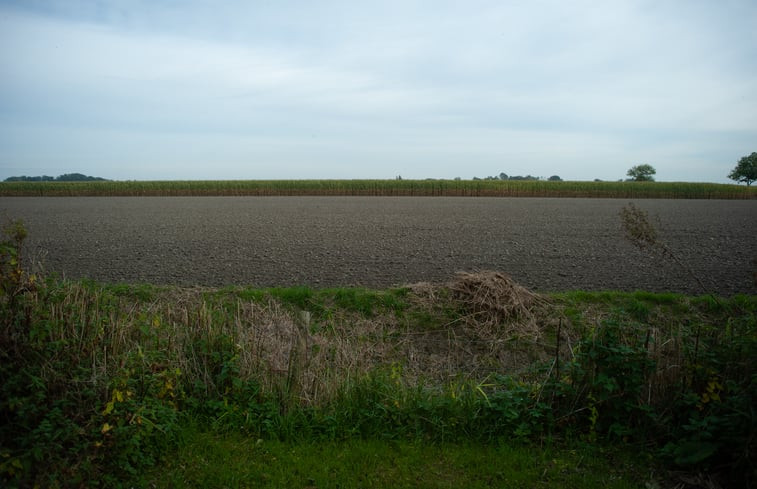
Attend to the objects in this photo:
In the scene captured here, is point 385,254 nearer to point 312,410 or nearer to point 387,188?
point 312,410

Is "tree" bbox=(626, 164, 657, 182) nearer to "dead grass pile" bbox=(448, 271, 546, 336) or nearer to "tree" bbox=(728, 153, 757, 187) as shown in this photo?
"tree" bbox=(728, 153, 757, 187)

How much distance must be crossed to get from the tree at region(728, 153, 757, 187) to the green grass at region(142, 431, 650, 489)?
11035 centimetres

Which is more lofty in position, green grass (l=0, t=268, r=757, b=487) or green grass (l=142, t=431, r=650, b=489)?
green grass (l=0, t=268, r=757, b=487)

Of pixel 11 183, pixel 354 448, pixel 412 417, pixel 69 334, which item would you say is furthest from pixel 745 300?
pixel 11 183

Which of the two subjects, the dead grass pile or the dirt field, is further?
the dirt field

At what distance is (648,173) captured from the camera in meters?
116

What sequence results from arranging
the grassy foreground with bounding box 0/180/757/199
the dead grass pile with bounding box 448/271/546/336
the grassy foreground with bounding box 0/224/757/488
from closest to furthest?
the grassy foreground with bounding box 0/224/757/488
the dead grass pile with bounding box 448/271/546/336
the grassy foreground with bounding box 0/180/757/199

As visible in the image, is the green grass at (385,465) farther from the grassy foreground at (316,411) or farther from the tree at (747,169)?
the tree at (747,169)

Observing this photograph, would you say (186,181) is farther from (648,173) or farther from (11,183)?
(648,173)

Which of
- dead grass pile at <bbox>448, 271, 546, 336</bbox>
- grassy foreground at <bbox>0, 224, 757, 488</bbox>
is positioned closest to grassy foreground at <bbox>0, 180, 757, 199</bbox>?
dead grass pile at <bbox>448, 271, 546, 336</bbox>

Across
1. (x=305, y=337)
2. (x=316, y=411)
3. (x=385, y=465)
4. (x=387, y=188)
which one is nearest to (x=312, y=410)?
(x=316, y=411)

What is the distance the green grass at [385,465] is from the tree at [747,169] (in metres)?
110

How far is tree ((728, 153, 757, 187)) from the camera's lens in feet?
289

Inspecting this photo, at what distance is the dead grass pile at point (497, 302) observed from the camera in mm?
7500
